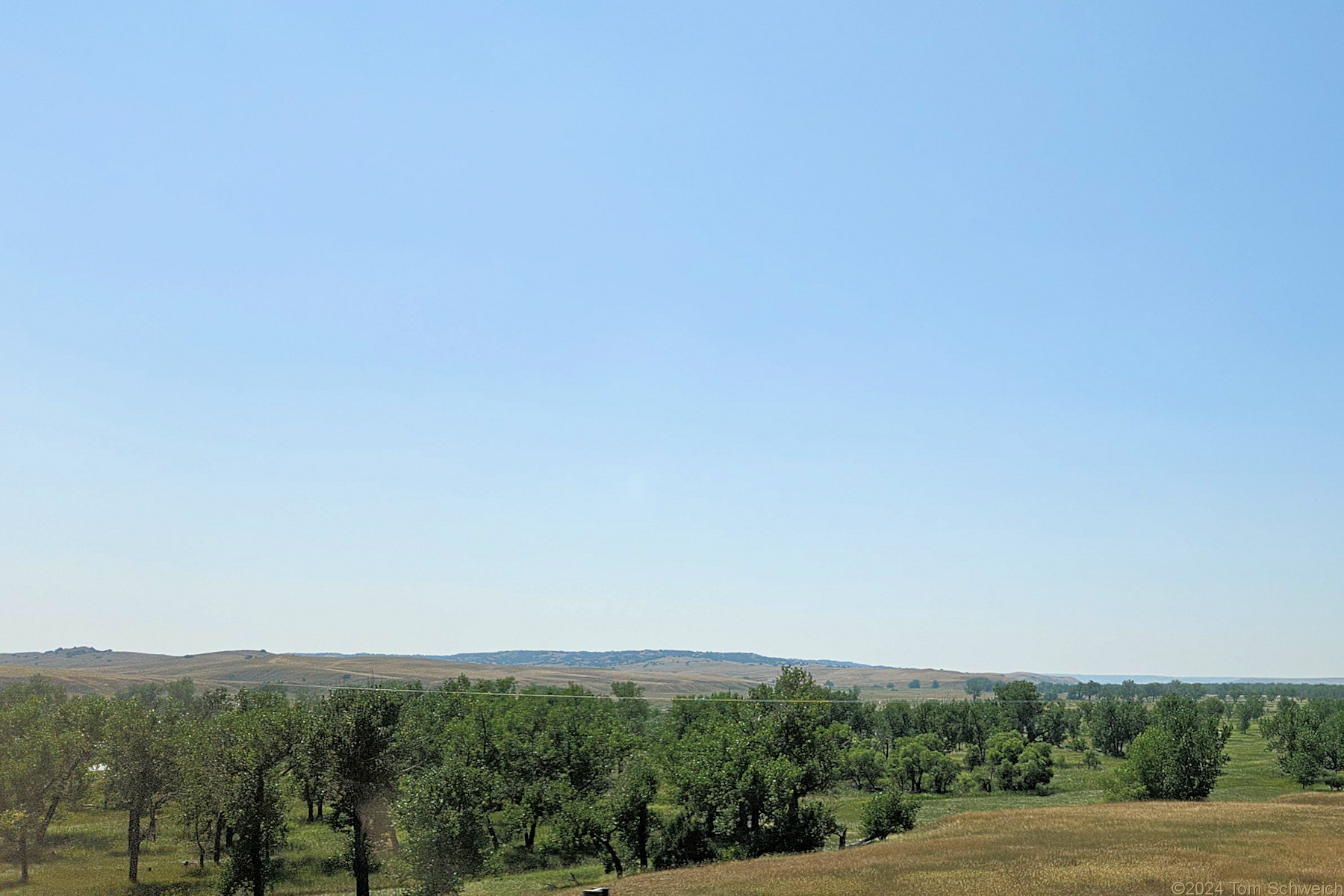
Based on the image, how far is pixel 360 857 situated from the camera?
5088 cm

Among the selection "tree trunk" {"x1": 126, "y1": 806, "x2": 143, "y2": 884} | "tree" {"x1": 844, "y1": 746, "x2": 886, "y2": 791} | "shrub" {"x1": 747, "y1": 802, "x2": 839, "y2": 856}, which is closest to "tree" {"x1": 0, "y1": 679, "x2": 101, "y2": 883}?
"tree trunk" {"x1": 126, "y1": 806, "x2": 143, "y2": 884}

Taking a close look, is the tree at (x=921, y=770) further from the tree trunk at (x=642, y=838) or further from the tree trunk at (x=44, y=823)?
the tree trunk at (x=44, y=823)

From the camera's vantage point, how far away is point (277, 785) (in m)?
66.1

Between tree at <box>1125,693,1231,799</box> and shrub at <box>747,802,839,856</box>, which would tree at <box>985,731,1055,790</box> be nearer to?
tree at <box>1125,693,1231,799</box>

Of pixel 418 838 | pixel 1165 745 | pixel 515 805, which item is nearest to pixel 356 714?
pixel 418 838

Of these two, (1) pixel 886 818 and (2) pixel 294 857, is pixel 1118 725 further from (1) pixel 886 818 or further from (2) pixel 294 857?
(2) pixel 294 857

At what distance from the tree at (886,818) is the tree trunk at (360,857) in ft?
141

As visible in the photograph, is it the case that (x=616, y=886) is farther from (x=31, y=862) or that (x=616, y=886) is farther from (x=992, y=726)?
(x=992, y=726)

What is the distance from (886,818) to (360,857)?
1770 inches

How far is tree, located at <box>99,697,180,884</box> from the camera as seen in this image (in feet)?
237

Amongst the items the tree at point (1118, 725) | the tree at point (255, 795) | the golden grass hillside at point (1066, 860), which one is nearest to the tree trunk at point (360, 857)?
the tree at point (255, 795)

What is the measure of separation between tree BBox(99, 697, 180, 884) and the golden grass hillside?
2020 inches

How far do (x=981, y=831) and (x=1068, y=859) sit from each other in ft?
55.6

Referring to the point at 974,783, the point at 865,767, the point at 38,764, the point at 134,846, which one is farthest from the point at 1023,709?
the point at 38,764
